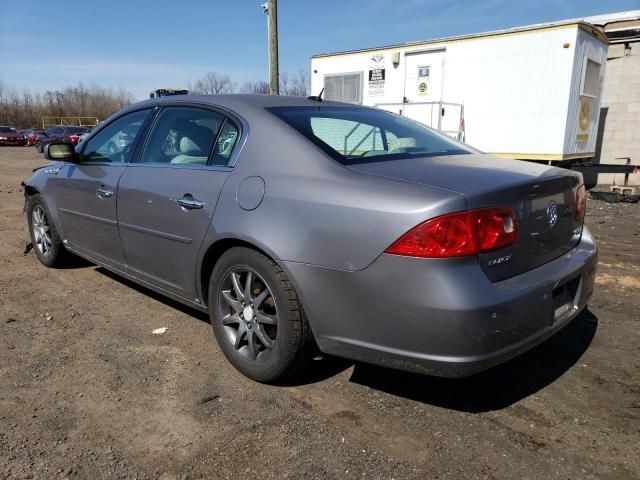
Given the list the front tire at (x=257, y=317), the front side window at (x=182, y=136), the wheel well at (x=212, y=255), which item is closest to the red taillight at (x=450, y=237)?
the front tire at (x=257, y=317)

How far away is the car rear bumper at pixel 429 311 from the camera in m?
2.13

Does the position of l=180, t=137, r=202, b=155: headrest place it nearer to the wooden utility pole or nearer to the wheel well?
the wheel well

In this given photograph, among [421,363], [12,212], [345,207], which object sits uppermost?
[345,207]

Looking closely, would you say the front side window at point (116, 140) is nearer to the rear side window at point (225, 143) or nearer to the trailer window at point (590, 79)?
the rear side window at point (225, 143)

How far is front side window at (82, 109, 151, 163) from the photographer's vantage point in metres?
3.78

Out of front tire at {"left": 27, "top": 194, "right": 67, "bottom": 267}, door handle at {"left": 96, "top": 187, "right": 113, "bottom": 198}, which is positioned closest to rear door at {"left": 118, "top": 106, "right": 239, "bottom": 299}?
door handle at {"left": 96, "top": 187, "right": 113, "bottom": 198}

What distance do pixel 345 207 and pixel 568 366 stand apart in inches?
71.0

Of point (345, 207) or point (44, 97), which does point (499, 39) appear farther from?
point (44, 97)

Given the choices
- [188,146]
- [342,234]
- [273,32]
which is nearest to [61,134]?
[273,32]

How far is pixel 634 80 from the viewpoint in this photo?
12.4m

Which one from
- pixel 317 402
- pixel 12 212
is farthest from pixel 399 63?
pixel 317 402

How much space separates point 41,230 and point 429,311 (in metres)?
4.28

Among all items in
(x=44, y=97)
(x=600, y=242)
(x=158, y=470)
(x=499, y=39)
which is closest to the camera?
(x=158, y=470)

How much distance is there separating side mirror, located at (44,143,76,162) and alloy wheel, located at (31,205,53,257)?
0.86m
